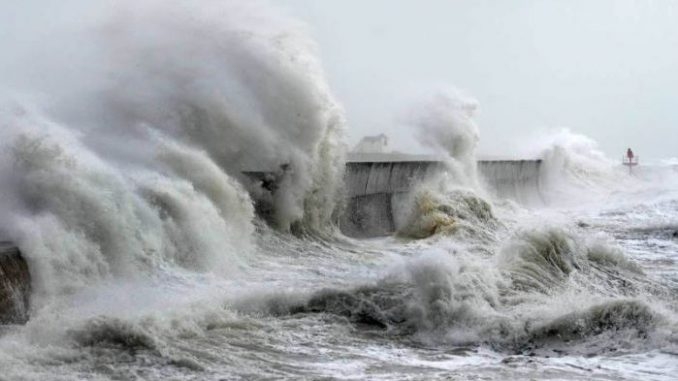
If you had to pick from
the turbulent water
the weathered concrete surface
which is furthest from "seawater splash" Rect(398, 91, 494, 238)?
the weathered concrete surface

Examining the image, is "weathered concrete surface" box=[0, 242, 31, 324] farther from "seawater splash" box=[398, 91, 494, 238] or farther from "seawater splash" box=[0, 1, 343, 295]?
"seawater splash" box=[398, 91, 494, 238]

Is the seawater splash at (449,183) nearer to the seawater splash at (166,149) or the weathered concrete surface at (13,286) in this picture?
the seawater splash at (166,149)

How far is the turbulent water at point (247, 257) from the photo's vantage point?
541 cm

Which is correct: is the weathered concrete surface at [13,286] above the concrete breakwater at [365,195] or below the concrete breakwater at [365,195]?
below

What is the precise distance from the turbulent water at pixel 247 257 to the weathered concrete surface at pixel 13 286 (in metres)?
0.10

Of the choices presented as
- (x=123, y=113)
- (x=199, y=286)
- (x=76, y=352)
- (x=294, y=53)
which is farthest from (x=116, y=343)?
(x=294, y=53)

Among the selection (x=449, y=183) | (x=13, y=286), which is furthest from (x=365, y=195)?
(x=13, y=286)

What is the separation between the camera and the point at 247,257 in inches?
351

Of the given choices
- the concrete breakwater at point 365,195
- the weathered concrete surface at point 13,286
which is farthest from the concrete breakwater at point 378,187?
the weathered concrete surface at point 13,286

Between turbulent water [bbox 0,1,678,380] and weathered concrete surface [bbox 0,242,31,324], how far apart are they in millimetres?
95

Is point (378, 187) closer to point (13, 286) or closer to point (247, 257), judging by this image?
point (247, 257)

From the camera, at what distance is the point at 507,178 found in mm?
24266

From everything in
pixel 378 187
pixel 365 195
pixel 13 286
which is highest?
pixel 378 187

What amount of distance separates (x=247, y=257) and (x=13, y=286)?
132 inches
